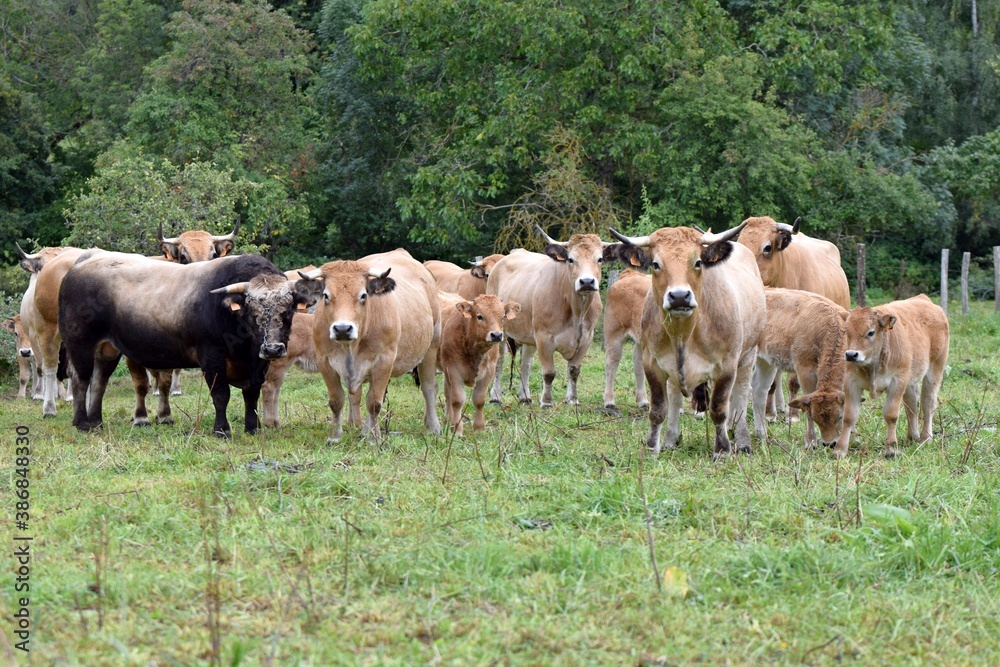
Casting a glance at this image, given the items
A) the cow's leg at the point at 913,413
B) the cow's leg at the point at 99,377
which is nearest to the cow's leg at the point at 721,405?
the cow's leg at the point at 913,413

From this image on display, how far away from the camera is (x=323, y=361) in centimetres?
1026

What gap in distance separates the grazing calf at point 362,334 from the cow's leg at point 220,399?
104 cm

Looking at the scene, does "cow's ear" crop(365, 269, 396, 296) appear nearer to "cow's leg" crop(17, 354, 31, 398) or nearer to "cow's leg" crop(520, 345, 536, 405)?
"cow's leg" crop(520, 345, 536, 405)

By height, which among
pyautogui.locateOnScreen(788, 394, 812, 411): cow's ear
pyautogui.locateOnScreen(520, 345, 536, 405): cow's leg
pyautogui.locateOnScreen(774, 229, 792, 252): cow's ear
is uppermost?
pyautogui.locateOnScreen(774, 229, 792, 252): cow's ear

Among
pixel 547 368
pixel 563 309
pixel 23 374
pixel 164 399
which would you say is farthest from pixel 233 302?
pixel 23 374

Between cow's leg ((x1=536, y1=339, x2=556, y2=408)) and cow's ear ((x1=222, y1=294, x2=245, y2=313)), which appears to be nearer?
cow's ear ((x1=222, y1=294, x2=245, y2=313))

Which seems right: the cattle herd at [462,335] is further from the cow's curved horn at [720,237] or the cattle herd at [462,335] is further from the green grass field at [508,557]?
the green grass field at [508,557]

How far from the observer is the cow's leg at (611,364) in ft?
43.1

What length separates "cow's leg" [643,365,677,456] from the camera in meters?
9.44

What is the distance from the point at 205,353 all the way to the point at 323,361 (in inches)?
49.9

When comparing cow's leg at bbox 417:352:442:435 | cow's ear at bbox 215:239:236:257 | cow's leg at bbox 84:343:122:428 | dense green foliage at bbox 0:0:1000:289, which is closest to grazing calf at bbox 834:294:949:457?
cow's leg at bbox 417:352:442:435

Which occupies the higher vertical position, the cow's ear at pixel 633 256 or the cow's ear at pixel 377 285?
the cow's ear at pixel 633 256

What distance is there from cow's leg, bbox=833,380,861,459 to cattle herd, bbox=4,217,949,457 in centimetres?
2

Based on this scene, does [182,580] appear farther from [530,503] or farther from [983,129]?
[983,129]
